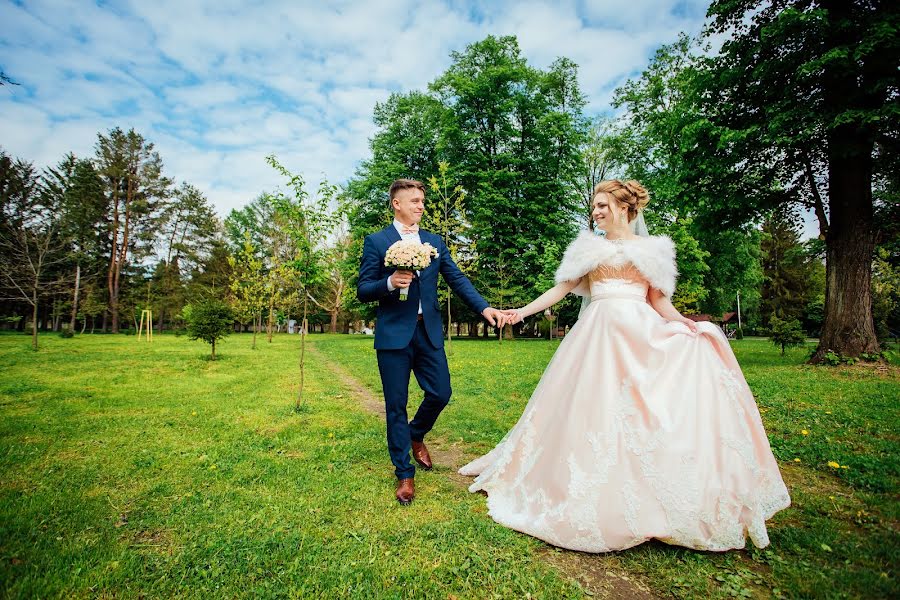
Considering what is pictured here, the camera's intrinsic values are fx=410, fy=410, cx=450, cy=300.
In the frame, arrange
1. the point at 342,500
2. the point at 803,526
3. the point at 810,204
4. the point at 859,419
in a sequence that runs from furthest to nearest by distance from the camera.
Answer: the point at 810,204 → the point at 859,419 → the point at 342,500 → the point at 803,526

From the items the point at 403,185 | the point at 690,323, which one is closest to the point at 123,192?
the point at 403,185

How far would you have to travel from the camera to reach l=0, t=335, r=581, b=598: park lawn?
7.86 feet

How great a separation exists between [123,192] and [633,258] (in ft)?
149

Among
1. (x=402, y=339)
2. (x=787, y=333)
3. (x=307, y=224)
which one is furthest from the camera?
(x=787, y=333)

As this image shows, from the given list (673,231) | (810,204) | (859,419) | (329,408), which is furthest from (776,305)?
(329,408)

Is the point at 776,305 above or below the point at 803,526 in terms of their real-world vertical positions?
above

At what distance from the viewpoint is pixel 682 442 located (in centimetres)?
279

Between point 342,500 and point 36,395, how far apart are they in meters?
7.97

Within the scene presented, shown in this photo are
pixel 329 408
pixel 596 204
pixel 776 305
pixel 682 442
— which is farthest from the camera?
pixel 776 305

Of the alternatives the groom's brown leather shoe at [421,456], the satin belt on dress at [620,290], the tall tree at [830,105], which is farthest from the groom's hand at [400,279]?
the tall tree at [830,105]

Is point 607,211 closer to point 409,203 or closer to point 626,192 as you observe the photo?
point 626,192

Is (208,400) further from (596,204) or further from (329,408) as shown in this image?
(596,204)

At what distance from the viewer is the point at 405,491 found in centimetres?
349

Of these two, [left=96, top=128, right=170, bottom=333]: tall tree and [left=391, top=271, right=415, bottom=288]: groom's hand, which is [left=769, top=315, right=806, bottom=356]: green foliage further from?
[left=96, top=128, right=170, bottom=333]: tall tree
